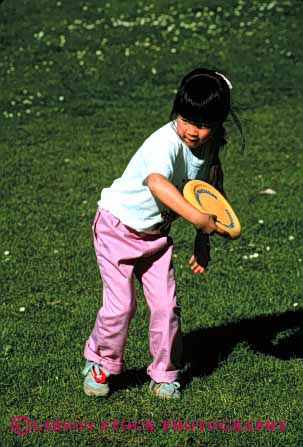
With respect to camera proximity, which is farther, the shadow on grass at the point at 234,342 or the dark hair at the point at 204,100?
the shadow on grass at the point at 234,342

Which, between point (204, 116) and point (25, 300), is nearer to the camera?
point (204, 116)

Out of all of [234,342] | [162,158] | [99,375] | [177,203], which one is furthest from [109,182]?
[177,203]

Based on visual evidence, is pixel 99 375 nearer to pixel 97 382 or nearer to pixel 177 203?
pixel 97 382

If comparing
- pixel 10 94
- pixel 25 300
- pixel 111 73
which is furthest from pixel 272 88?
pixel 25 300

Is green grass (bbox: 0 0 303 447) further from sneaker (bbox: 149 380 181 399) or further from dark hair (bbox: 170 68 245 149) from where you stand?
dark hair (bbox: 170 68 245 149)

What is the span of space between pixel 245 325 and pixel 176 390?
1089mm

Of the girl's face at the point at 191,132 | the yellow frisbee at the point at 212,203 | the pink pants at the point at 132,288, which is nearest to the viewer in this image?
the yellow frisbee at the point at 212,203

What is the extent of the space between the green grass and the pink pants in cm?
24

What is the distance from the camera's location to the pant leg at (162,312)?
480 cm

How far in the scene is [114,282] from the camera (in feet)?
15.7

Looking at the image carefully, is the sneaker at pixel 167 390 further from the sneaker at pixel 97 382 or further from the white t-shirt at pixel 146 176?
the white t-shirt at pixel 146 176

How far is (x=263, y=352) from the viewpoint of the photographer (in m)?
5.48

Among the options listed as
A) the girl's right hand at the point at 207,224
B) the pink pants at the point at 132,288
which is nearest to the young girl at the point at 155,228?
the pink pants at the point at 132,288

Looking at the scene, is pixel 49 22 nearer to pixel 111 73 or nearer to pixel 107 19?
pixel 107 19
